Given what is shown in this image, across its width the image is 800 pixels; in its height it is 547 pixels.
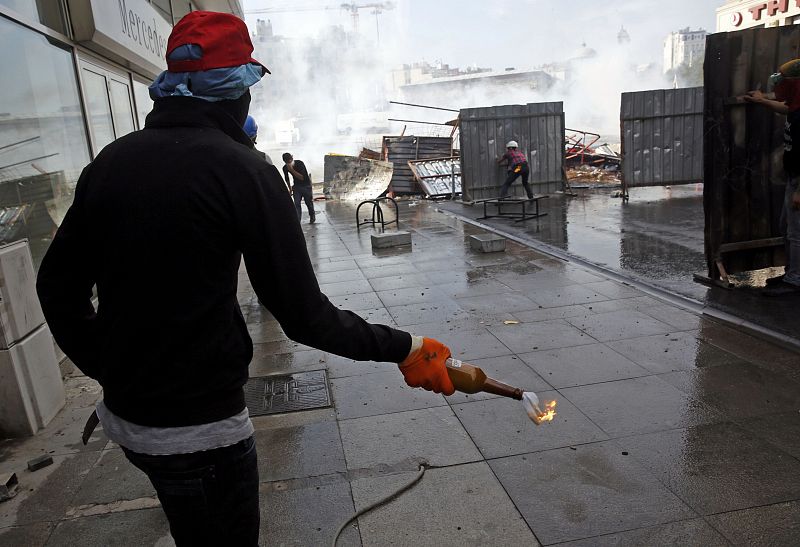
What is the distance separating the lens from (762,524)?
105 inches

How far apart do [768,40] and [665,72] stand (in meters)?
68.3

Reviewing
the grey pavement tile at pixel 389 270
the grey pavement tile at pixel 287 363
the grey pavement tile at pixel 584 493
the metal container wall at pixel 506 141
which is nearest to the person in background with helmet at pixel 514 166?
the metal container wall at pixel 506 141

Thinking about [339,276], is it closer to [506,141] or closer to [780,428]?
[780,428]

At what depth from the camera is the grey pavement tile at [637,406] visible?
3625mm

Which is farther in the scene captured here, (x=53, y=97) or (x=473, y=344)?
(x=53, y=97)

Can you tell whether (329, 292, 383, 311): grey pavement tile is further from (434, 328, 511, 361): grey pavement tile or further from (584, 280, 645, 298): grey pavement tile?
(584, 280, 645, 298): grey pavement tile

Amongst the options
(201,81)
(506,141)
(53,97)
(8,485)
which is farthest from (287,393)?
(506,141)

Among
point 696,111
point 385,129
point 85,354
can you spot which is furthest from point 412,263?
point 385,129

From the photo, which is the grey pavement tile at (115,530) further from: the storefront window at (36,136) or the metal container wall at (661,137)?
the metal container wall at (661,137)

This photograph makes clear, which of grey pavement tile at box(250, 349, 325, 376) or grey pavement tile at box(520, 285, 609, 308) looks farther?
grey pavement tile at box(520, 285, 609, 308)

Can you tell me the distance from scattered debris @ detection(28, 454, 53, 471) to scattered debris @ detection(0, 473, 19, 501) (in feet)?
0.38

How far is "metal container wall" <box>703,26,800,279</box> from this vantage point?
600cm

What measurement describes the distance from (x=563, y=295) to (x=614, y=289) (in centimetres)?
60

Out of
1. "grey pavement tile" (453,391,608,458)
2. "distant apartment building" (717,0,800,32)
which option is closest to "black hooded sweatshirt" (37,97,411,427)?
"grey pavement tile" (453,391,608,458)
